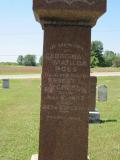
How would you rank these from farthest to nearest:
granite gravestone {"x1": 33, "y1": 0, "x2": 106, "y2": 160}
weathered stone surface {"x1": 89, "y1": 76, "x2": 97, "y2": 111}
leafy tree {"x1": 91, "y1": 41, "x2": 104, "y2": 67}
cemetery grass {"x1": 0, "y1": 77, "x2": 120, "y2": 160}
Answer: leafy tree {"x1": 91, "y1": 41, "x2": 104, "y2": 67} < weathered stone surface {"x1": 89, "y1": 76, "x2": 97, "y2": 111} < cemetery grass {"x1": 0, "y1": 77, "x2": 120, "y2": 160} < granite gravestone {"x1": 33, "y1": 0, "x2": 106, "y2": 160}

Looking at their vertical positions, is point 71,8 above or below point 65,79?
above

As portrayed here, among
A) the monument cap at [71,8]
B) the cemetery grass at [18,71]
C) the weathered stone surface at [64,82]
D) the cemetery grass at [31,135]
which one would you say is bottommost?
the cemetery grass at [18,71]

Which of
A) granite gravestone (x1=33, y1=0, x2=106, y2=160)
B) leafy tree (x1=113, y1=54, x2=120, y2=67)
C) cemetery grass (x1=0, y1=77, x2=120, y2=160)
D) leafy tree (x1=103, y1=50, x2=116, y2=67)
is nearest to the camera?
granite gravestone (x1=33, y1=0, x2=106, y2=160)

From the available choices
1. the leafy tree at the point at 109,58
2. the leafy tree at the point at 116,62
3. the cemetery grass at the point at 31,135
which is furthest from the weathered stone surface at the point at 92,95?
the leafy tree at the point at 116,62

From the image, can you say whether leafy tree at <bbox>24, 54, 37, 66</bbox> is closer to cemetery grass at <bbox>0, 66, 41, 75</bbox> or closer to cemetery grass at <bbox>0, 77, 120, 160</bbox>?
cemetery grass at <bbox>0, 66, 41, 75</bbox>

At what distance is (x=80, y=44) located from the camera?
8078 millimetres

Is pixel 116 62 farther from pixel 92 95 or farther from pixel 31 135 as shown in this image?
pixel 31 135

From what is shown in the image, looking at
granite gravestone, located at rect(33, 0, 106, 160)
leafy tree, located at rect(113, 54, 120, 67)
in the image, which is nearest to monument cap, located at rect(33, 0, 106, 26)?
granite gravestone, located at rect(33, 0, 106, 160)

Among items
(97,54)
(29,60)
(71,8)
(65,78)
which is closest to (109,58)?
(29,60)

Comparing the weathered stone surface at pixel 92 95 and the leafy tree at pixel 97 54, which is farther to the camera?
the leafy tree at pixel 97 54

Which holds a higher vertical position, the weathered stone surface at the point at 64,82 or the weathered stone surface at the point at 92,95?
the weathered stone surface at the point at 64,82

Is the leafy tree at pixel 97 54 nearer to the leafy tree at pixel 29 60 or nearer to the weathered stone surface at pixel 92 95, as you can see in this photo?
the leafy tree at pixel 29 60

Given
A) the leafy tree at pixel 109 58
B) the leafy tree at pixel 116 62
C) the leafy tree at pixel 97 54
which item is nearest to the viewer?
the leafy tree at pixel 97 54

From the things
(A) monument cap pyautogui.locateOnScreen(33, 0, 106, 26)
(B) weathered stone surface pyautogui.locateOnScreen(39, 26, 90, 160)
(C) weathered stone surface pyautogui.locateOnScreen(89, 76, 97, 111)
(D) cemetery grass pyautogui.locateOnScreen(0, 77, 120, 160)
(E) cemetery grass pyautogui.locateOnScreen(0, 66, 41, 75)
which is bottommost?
(E) cemetery grass pyautogui.locateOnScreen(0, 66, 41, 75)
